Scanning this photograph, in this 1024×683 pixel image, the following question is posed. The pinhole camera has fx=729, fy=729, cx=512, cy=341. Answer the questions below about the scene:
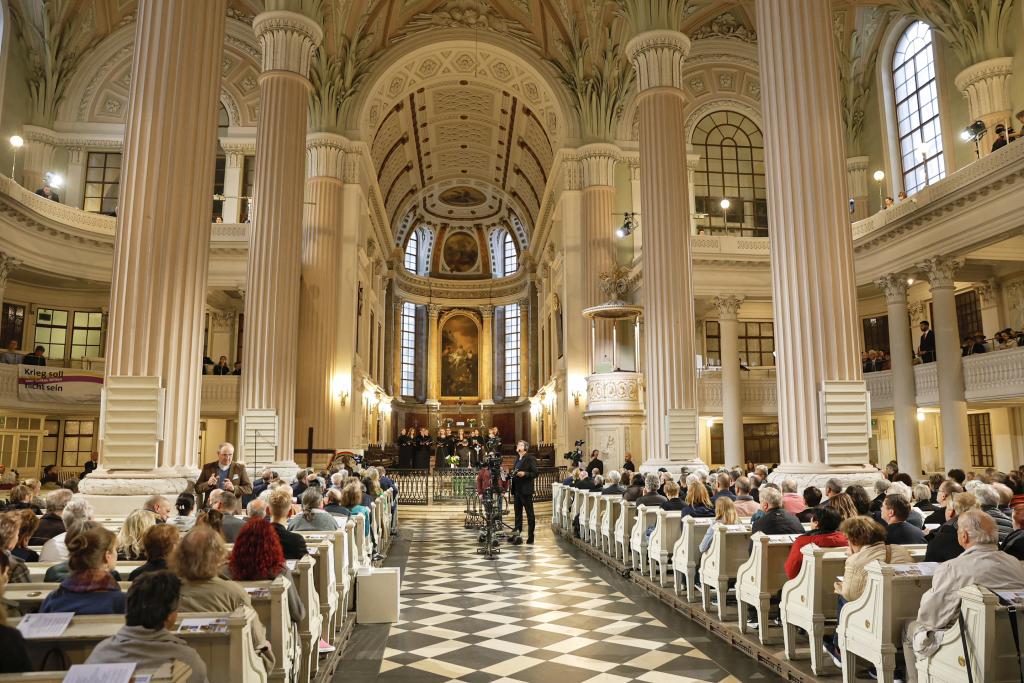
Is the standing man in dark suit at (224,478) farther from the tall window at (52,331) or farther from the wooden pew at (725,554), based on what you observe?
the tall window at (52,331)

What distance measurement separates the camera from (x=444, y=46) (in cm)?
2469

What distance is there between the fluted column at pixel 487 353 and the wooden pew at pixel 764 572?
121 feet

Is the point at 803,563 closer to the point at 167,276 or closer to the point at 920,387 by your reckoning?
the point at 167,276

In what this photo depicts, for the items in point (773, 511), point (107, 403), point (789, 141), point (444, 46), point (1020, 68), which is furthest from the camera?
point (444, 46)

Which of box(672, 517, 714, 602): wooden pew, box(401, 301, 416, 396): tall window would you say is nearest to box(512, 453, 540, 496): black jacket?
box(672, 517, 714, 602): wooden pew

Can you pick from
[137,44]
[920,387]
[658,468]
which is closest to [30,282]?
[137,44]

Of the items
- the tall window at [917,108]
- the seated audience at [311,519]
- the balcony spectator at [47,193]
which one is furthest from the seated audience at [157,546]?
the tall window at [917,108]

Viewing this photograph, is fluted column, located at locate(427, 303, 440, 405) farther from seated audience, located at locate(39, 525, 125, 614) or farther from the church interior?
seated audience, located at locate(39, 525, 125, 614)

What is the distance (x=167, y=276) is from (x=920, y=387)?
17071mm

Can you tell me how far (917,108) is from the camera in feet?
67.1

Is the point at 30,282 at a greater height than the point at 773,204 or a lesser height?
greater

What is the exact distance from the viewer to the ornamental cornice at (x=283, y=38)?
569 inches

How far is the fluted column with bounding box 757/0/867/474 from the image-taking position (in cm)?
838

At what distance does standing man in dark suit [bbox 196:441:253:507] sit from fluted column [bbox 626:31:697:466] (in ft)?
24.4
